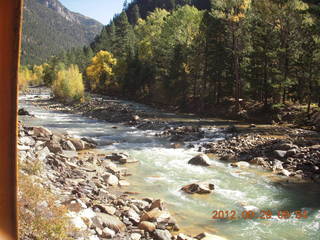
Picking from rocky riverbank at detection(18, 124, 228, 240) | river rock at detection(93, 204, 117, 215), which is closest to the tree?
rocky riverbank at detection(18, 124, 228, 240)

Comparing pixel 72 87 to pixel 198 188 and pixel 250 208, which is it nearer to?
pixel 198 188

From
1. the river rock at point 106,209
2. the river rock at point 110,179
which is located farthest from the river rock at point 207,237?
the river rock at point 110,179

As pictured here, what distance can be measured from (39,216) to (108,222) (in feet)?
5.78

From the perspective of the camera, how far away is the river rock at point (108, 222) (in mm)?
6699

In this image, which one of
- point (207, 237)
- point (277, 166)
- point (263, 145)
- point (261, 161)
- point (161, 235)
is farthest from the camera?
point (263, 145)

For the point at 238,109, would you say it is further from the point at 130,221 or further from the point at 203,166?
the point at 130,221

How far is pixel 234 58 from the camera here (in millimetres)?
33719

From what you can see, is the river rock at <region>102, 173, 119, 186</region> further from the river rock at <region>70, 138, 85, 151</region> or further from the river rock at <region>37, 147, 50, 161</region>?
the river rock at <region>70, 138, 85, 151</region>

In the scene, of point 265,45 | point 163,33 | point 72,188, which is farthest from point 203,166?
point 163,33

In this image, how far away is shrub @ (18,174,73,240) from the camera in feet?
16.7

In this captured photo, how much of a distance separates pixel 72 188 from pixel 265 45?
82.0 feet

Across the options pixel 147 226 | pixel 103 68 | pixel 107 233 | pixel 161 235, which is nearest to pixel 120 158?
pixel 147 226

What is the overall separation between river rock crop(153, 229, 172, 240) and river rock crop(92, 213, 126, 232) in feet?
2.32

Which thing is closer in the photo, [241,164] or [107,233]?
[107,233]
